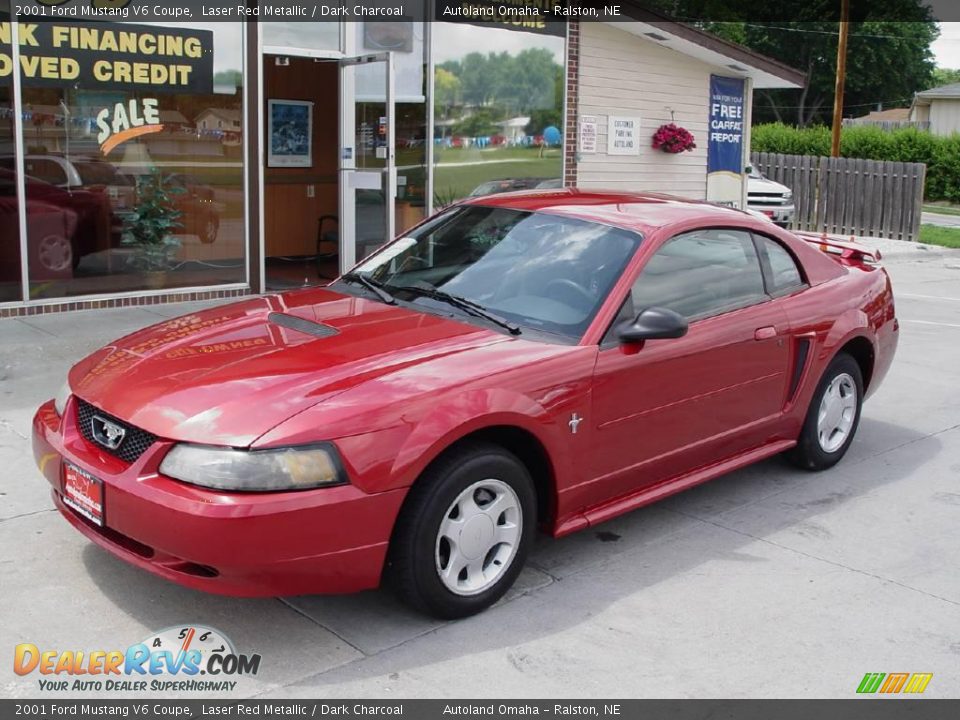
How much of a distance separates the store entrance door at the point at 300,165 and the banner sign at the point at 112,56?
2909 millimetres

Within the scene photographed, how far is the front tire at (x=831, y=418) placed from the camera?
6.04 meters

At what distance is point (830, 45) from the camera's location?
61.4 metres

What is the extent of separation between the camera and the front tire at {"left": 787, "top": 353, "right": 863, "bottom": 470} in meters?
6.04

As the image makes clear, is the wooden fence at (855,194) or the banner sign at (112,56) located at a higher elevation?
the banner sign at (112,56)

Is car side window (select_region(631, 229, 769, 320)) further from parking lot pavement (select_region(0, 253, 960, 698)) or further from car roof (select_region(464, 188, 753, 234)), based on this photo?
parking lot pavement (select_region(0, 253, 960, 698))

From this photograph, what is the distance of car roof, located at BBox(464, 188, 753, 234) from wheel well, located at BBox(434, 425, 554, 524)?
4.23 ft

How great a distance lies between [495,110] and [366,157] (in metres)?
2.01

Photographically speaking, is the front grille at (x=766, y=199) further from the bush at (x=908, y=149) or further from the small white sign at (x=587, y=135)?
Result: the bush at (x=908, y=149)

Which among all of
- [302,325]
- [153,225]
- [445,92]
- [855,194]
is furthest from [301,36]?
[855,194]

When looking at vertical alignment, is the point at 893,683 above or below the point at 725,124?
below

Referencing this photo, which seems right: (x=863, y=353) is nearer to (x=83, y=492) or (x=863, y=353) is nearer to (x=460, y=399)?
(x=460, y=399)

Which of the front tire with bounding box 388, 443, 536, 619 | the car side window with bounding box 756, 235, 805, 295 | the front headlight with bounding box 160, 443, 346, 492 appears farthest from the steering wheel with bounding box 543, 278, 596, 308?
the front headlight with bounding box 160, 443, 346, 492

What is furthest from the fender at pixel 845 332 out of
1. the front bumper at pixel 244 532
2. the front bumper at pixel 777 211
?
the front bumper at pixel 777 211

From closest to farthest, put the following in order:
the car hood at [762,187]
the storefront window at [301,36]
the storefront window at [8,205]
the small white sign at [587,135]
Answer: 1. the storefront window at [8,205]
2. the storefront window at [301,36]
3. the small white sign at [587,135]
4. the car hood at [762,187]
